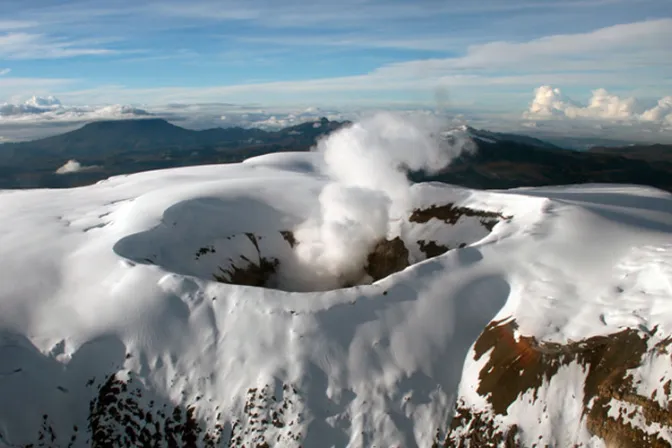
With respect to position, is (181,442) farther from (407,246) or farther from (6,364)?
(407,246)

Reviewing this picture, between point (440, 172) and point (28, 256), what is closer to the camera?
point (28, 256)

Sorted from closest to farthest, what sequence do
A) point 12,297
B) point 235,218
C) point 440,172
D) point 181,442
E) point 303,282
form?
point 181,442 → point 12,297 → point 303,282 → point 235,218 → point 440,172

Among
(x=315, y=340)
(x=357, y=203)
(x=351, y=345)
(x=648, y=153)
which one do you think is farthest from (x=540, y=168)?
(x=315, y=340)

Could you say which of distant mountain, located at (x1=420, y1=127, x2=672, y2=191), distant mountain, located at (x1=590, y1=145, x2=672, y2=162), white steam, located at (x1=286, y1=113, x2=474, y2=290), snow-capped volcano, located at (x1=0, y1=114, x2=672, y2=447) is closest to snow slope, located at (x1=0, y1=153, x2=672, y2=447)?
snow-capped volcano, located at (x1=0, y1=114, x2=672, y2=447)

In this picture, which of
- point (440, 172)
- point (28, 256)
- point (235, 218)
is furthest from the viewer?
point (440, 172)

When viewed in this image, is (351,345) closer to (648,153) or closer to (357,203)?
(357,203)

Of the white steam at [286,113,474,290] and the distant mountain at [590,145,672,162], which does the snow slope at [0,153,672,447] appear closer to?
the white steam at [286,113,474,290]

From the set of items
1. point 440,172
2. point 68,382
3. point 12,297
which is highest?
point 12,297

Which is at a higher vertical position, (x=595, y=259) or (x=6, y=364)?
(x=595, y=259)

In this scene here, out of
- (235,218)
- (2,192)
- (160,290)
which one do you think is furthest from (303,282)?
(2,192)
